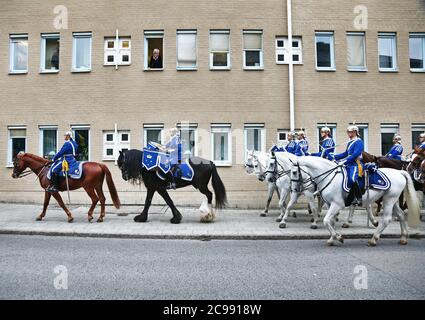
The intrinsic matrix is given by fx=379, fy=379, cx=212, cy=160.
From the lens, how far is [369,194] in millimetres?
8766

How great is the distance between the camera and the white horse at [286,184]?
10766 millimetres

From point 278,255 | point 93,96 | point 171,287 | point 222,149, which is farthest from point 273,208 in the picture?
point 171,287

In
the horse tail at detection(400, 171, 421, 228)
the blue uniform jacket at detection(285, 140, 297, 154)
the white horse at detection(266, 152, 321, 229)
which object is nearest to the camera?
the horse tail at detection(400, 171, 421, 228)

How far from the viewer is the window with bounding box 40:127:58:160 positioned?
1612 centimetres

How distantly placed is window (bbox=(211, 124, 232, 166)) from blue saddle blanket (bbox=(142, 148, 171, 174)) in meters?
4.77

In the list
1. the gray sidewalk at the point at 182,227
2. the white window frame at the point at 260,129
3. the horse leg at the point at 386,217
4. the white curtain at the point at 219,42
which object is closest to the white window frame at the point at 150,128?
the gray sidewalk at the point at 182,227

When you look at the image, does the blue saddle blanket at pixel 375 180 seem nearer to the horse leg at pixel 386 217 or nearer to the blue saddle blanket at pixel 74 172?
the horse leg at pixel 386 217

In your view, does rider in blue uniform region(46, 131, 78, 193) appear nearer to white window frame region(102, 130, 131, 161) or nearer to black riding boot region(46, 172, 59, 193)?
black riding boot region(46, 172, 59, 193)

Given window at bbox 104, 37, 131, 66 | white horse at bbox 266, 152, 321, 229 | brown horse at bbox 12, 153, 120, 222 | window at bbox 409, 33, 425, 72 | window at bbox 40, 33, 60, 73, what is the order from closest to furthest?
white horse at bbox 266, 152, 321, 229, brown horse at bbox 12, 153, 120, 222, window at bbox 104, 37, 131, 66, window at bbox 40, 33, 60, 73, window at bbox 409, 33, 425, 72

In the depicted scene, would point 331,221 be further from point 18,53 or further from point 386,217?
point 18,53

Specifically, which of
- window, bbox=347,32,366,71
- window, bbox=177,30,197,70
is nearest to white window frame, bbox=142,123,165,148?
window, bbox=177,30,197,70

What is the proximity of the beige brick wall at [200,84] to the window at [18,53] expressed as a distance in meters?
0.29

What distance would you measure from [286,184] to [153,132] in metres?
6.66
